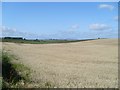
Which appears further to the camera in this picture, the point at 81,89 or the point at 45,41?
the point at 45,41

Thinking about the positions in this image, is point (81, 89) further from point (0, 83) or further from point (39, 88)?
point (0, 83)

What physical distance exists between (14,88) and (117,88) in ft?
10.1

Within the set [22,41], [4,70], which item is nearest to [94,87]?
[4,70]

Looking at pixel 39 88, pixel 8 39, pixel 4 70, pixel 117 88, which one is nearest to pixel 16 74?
pixel 4 70

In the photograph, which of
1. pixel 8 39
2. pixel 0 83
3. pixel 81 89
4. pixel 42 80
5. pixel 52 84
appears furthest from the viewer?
pixel 8 39

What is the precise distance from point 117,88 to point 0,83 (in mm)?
3499

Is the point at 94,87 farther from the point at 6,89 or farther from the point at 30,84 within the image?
the point at 6,89

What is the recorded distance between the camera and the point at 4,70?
11.6 metres

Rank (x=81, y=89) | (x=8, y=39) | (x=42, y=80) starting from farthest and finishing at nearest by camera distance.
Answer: (x=8, y=39) < (x=42, y=80) < (x=81, y=89)

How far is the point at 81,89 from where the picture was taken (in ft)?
30.3

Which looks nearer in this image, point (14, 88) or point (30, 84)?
point (14, 88)

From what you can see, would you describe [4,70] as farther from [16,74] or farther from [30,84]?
[30,84]

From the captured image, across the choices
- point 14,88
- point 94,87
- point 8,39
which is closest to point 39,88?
point 14,88

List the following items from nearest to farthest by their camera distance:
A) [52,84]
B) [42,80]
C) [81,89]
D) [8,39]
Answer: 1. [81,89]
2. [52,84]
3. [42,80]
4. [8,39]
